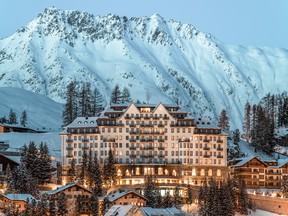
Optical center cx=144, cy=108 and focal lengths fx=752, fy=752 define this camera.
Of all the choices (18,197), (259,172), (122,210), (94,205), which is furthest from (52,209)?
(259,172)

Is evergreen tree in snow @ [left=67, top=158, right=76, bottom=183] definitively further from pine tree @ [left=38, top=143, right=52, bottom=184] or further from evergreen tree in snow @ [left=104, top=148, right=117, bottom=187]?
evergreen tree in snow @ [left=104, top=148, right=117, bottom=187]

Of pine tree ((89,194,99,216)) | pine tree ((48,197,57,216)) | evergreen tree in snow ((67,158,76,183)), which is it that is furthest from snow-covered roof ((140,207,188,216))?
evergreen tree in snow ((67,158,76,183))

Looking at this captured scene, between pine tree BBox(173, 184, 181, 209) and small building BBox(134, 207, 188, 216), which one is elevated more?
pine tree BBox(173, 184, 181, 209)

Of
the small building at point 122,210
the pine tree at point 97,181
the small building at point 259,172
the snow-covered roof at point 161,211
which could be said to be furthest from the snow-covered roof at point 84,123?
the small building at point 122,210

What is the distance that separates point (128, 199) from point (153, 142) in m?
38.4

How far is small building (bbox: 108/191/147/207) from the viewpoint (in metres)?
127

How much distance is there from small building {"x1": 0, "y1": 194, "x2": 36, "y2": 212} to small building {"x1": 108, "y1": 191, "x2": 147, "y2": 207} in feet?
47.4

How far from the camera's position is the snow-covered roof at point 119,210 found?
110 meters

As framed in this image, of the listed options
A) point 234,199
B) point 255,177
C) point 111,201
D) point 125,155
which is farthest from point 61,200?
point 255,177

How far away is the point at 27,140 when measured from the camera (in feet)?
579

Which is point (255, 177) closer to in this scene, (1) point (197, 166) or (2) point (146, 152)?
(1) point (197, 166)

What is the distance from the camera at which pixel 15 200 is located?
396ft

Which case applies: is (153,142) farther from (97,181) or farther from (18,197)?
(18,197)

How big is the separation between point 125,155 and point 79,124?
41.3 ft
